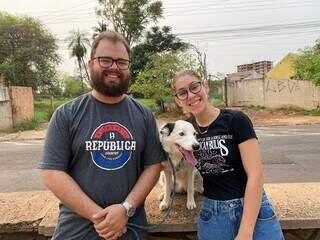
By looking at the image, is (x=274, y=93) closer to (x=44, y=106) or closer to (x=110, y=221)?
(x=44, y=106)

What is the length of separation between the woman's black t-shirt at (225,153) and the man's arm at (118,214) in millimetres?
383

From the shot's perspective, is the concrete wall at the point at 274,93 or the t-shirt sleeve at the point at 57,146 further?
the concrete wall at the point at 274,93

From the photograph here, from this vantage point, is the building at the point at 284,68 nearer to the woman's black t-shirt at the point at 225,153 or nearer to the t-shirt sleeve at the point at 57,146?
the woman's black t-shirt at the point at 225,153

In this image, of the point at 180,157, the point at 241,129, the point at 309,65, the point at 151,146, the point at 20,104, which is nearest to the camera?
the point at 241,129

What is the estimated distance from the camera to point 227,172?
101 inches

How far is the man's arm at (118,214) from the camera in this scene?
237 cm

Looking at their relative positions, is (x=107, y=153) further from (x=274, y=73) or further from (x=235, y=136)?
(x=274, y=73)

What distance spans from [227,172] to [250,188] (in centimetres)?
18

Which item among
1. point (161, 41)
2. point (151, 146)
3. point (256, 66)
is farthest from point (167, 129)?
point (256, 66)

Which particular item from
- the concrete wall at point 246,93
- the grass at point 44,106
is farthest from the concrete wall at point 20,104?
the concrete wall at point 246,93

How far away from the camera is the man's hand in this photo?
7.77 ft

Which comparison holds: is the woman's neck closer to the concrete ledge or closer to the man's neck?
the man's neck

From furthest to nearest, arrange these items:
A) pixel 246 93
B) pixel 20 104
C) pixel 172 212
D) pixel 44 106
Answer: pixel 44 106, pixel 246 93, pixel 20 104, pixel 172 212

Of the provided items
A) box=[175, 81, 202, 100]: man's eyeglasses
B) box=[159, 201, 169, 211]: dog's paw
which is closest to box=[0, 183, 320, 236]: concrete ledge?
box=[159, 201, 169, 211]: dog's paw
